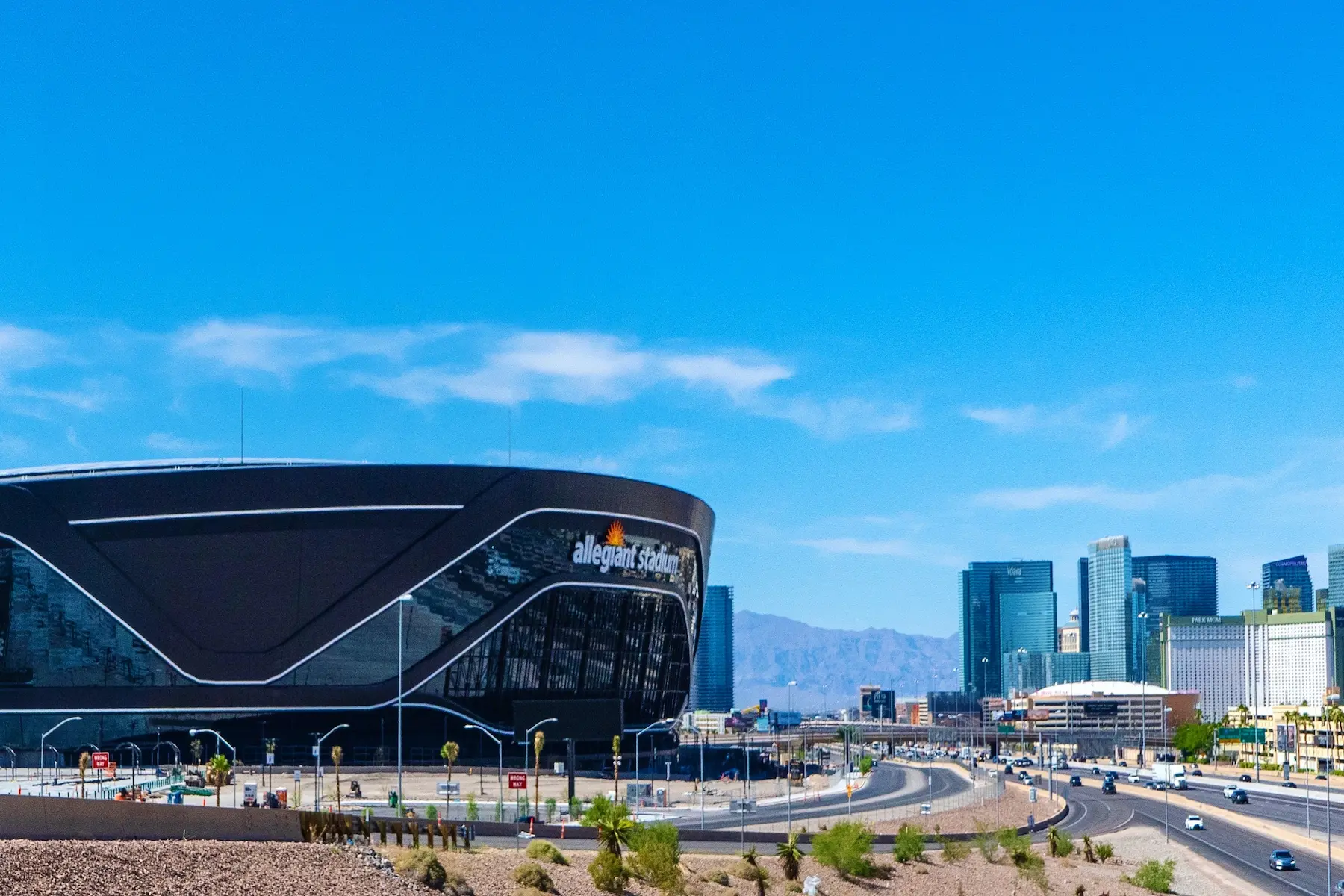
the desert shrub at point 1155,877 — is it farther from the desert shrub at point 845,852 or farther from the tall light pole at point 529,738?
the tall light pole at point 529,738

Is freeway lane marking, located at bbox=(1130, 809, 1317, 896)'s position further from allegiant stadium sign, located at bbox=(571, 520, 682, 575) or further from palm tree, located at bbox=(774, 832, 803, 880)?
allegiant stadium sign, located at bbox=(571, 520, 682, 575)

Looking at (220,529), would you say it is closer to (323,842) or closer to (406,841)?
(406,841)

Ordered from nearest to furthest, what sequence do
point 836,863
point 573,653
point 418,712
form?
point 836,863
point 418,712
point 573,653

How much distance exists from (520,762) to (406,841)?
71.8m

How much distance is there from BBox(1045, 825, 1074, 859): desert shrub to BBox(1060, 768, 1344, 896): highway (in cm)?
838

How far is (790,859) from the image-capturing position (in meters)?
68.2

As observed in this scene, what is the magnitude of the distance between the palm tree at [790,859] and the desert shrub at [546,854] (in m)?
11.1

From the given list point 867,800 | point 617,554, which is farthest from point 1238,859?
point 617,554

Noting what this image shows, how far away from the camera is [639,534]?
139500 mm

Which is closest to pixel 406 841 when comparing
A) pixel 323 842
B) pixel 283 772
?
pixel 323 842

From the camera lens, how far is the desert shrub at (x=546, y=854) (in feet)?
195

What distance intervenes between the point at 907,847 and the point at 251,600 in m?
68.7

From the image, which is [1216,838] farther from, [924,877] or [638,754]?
[638,754]

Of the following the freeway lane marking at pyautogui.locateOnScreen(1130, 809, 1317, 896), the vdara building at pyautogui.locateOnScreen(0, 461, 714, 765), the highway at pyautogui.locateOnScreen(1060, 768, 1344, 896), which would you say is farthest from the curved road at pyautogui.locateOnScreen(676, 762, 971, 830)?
the vdara building at pyautogui.locateOnScreen(0, 461, 714, 765)
